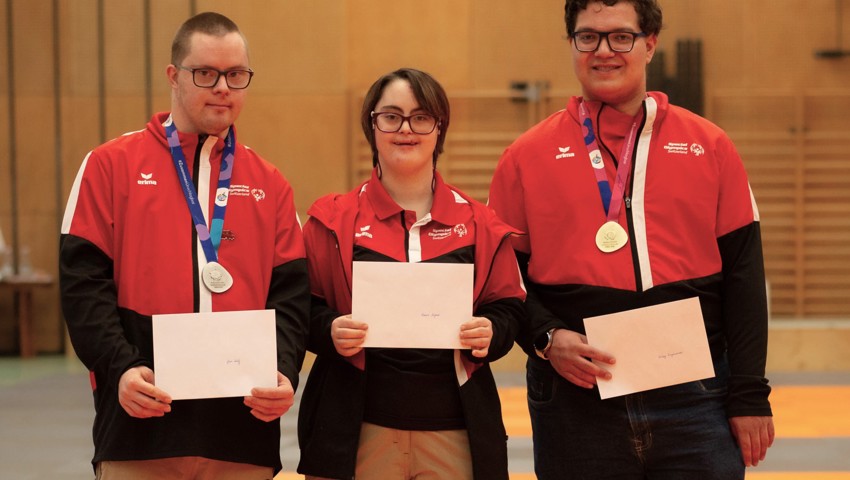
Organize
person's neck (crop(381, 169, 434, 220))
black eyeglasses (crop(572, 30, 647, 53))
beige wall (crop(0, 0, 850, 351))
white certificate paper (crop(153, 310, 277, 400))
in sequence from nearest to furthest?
white certificate paper (crop(153, 310, 277, 400)), black eyeglasses (crop(572, 30, 647, 53)), person's neck (crop(381, 169, 434, 220)), beige wall (crop(0, 0, 850, 351))

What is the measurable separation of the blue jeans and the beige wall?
773 cm

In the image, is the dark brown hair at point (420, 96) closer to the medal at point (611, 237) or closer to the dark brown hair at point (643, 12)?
the dark brown hair at point (643, 12)

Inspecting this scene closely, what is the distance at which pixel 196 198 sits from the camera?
2.59 m

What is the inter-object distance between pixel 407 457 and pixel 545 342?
50 cm

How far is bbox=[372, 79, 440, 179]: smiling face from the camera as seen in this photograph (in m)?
2.71

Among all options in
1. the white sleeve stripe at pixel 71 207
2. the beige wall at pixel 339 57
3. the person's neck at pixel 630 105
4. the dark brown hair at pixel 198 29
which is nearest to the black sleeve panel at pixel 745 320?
the person's neck at pixel 630 105

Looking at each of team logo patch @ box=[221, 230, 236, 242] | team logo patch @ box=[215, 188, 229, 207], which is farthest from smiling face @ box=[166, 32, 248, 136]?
team logo patch @ box=[221, 230, 236, 242]

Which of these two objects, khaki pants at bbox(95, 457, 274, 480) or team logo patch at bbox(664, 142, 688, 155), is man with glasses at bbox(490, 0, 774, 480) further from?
khaki pants at bbox(95, 457, 274, 480)

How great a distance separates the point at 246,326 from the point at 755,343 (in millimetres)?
1385

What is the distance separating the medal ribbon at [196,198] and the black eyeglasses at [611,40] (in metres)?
1.06

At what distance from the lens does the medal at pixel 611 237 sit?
2613 millimetres

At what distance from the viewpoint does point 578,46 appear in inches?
106

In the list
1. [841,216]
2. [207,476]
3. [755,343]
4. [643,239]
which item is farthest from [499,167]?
[841,216]

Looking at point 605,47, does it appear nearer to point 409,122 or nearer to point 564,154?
point 564,154
